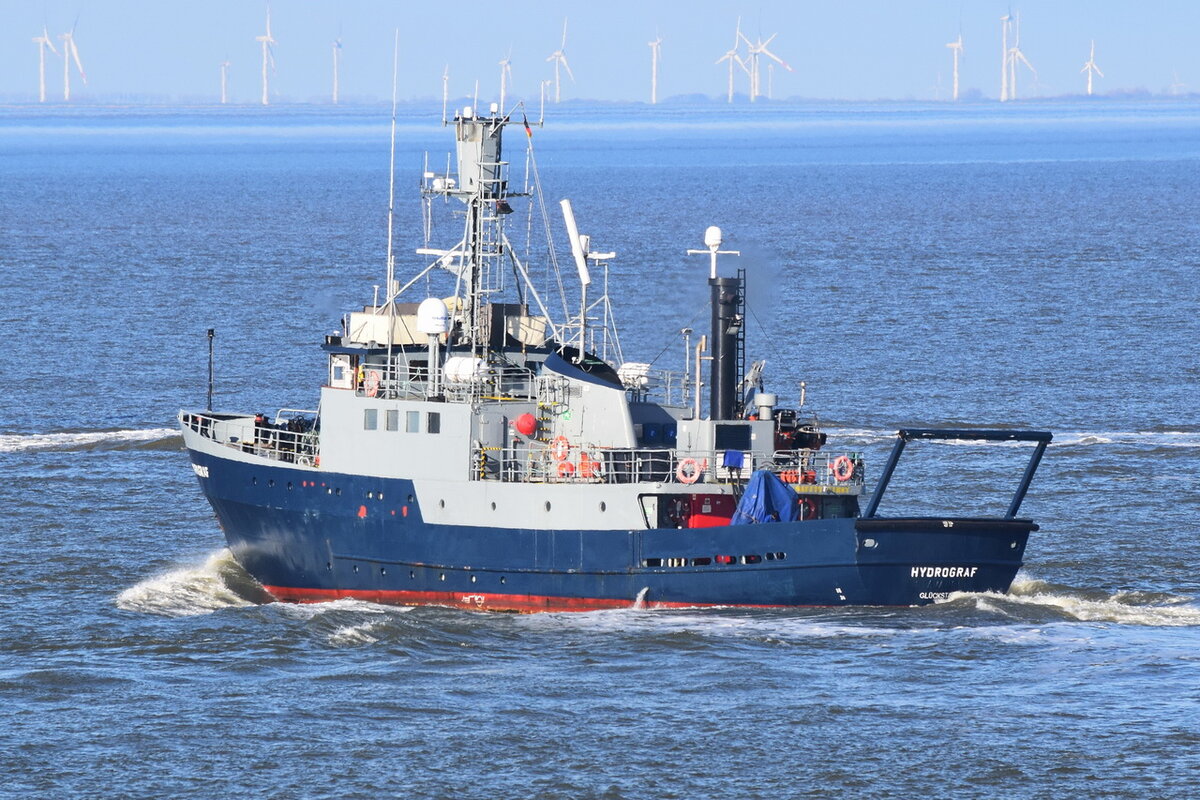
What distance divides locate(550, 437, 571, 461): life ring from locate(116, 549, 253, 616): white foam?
848 cm

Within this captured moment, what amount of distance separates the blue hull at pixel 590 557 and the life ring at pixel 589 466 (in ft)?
4.60

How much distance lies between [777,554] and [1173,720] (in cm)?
949

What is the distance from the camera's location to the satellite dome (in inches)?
1841

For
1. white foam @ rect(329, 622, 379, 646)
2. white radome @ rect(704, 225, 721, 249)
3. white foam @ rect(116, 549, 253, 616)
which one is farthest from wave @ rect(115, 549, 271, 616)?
white radome @ rect(704, 225, 721, 249)

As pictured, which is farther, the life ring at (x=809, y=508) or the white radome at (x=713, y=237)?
the white radome at (x=713, y=237)

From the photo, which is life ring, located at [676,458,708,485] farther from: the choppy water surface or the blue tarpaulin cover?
the choppy water surface

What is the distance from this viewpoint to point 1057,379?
252ft

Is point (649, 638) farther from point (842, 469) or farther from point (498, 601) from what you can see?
point (842, 469)

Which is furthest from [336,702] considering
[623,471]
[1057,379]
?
[1057,379]

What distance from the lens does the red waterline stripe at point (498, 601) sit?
147ft

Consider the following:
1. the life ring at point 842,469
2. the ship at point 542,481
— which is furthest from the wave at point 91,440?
the life ring at point 842,469

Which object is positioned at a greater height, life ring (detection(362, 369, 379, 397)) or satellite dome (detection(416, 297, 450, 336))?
satellite dome (detection(416, 297, 450, 336))

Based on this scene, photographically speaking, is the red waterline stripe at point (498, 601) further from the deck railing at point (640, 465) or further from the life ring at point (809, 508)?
the deck railing at point (640, 465)

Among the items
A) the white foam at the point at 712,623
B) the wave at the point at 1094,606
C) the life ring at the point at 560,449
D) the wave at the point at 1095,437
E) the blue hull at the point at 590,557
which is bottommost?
the white foam at the point at 712,623
